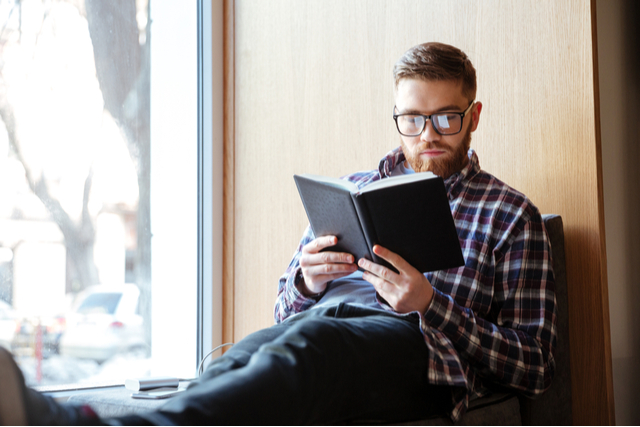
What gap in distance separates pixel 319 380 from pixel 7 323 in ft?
4.79

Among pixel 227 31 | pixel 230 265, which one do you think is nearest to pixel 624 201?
pixel 230 265

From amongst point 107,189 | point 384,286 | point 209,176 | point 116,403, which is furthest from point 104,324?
point 384,286

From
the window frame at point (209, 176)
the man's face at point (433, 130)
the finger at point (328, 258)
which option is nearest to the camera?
the finger at point (328, 258)

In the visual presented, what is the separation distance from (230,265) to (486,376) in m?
1.49

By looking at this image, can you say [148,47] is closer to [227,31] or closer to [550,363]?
[227,31]

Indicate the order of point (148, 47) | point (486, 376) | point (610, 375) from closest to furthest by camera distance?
1. point (486, 376)
2. point (610, 375)
3. point (148, 47)

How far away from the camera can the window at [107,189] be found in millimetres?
1937

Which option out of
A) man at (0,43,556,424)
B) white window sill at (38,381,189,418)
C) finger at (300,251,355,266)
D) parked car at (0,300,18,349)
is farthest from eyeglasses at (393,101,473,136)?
parked car at (0,300,18,349)

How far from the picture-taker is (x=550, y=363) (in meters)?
1.17

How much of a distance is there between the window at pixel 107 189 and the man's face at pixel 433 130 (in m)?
1.31

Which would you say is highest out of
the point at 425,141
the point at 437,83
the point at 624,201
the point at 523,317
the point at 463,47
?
the point at 463,47

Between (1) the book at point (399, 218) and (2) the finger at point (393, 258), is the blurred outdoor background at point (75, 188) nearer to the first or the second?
(1) the book at point (399, 218)

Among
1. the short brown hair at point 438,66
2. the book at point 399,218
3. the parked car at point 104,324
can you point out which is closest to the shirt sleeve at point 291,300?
the book at point 399,218

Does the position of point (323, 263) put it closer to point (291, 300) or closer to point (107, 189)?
point (291, 300)
